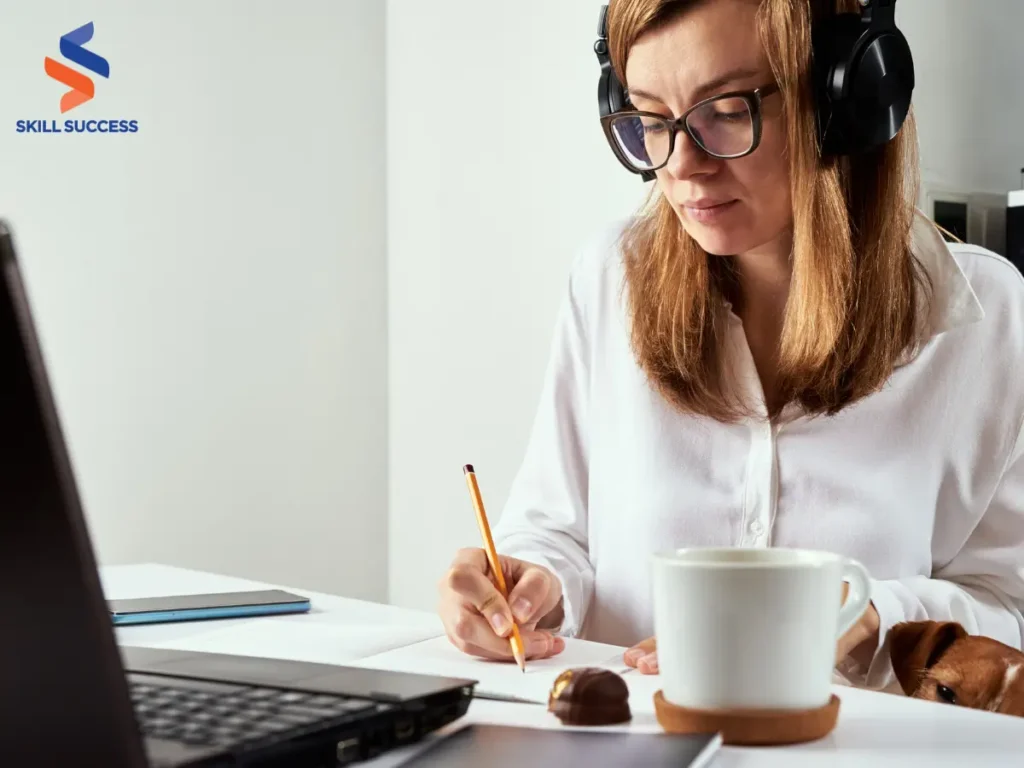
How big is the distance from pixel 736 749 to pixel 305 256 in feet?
8.55

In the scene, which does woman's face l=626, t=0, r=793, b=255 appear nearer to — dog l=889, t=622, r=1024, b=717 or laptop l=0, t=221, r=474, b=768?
dog l=889, t=622, r=1024, b=717

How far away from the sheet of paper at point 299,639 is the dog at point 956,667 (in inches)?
15.6

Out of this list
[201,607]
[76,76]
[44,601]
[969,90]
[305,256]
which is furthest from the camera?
[305,256]

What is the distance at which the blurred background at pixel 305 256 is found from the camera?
271 cm

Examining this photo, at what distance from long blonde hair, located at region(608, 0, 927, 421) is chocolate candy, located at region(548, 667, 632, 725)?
66cm

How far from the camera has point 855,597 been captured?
662 mm

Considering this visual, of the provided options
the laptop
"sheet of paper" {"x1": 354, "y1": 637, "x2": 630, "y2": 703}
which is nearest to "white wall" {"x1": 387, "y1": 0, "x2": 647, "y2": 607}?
"sheet of paper" {"x1": 354, "y1": 637, "x2": 630, "y2": 703}

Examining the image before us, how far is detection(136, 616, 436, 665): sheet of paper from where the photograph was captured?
925mm

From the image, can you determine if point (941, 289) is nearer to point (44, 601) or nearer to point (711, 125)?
point (711, 125)

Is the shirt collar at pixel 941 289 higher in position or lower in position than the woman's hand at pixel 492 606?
higher

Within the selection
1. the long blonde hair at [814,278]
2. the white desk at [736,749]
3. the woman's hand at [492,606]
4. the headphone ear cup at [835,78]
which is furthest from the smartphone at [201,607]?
the headphone ear cup at [835,78]

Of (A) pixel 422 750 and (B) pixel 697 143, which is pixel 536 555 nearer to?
(B) pixel 697 143

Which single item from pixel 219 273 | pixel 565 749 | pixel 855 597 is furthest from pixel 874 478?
pixel 219 273

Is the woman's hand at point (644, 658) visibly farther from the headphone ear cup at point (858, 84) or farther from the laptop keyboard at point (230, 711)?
the headphone ear cup at point (858, 84)
